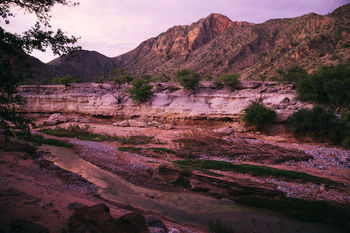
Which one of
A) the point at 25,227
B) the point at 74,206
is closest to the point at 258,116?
the point at 74,206

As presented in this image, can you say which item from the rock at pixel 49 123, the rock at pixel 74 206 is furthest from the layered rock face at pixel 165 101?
the rock at pixel 74 206

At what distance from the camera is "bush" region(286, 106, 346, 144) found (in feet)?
43.2

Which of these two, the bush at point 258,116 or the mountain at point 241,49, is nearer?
the bush at point 258,116

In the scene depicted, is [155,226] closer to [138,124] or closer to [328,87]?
[138,124]

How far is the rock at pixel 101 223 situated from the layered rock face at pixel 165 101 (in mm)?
16692

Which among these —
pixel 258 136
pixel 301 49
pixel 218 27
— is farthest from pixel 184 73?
pixel 218 27

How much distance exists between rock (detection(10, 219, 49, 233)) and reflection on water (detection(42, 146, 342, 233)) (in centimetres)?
339

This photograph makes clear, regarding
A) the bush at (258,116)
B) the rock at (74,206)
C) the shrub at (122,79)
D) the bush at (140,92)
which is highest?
the shrub at (122,79)

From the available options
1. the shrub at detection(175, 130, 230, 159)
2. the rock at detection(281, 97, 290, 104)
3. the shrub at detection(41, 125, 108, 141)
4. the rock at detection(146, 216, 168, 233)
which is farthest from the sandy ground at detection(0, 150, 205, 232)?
the rock at detection(281, 97, 290, 104)

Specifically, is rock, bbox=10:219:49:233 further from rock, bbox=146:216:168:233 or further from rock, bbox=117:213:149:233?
rock, bbox=146:216:168:233

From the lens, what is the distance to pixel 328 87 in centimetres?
1596

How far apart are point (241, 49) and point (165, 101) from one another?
45389 millimetres

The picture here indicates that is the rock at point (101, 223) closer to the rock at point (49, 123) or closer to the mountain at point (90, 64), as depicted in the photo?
the rock at point (49, 123)

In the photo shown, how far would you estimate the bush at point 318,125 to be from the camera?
13.2m
